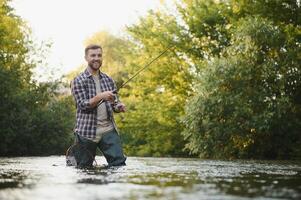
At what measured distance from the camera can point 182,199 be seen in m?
3.24

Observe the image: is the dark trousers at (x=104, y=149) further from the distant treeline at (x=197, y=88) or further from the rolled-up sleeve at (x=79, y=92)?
the distant treeline at (x=197, y=88)

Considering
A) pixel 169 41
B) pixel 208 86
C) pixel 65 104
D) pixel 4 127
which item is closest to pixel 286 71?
pixel 208 86

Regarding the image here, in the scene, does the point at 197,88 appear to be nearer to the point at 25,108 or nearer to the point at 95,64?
the point at 25,108

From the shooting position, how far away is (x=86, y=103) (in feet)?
24.8

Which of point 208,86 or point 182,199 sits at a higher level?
point 208,86

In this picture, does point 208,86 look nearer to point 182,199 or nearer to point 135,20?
point 135,20

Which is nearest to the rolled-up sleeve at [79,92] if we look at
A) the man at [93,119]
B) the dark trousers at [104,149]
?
the man at [93,119]

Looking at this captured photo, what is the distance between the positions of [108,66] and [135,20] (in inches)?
692

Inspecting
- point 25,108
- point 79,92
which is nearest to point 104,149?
point 79,92

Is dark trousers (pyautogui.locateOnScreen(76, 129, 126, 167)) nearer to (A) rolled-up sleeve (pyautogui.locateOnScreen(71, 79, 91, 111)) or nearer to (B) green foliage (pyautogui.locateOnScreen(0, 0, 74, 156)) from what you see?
(A) rolled-up sleeve (pyautogui.locateOnScreen(71, 79, 91, 111))

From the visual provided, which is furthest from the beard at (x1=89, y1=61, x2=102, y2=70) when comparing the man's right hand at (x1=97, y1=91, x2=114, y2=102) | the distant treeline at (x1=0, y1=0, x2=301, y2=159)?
the distant treeline at (x1=0, y1=0, x2=301, y2=159)

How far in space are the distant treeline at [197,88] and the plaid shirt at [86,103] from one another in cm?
993

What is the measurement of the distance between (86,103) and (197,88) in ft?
37.5

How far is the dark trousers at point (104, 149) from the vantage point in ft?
25.5
